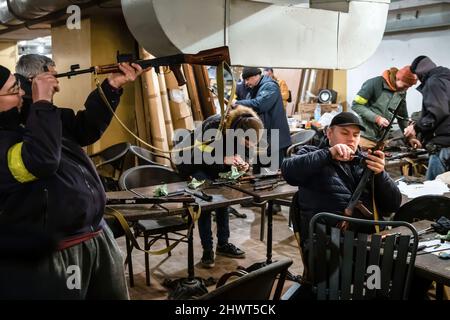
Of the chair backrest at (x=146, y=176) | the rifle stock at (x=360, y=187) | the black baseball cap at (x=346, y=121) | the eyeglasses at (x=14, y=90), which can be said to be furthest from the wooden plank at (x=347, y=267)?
the chair backrest at (x=146, y=176)

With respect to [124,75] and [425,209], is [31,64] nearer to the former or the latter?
[124,75]

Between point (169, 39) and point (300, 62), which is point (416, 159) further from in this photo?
point (169, 39)

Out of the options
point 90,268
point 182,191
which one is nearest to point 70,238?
point 90,268

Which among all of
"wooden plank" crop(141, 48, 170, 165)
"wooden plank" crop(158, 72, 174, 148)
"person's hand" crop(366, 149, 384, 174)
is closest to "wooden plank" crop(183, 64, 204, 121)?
"wooden plank" crop(158, 72, 174, 148)

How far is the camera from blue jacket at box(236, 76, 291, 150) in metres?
4.85

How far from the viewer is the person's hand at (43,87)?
5.91 feet

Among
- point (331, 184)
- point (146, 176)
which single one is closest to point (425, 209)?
point (331, 184)

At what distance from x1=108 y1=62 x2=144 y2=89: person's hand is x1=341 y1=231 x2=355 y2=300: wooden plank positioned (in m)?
1.25

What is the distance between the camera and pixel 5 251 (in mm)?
1743

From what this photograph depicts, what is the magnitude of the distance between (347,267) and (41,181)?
1449 millimetres

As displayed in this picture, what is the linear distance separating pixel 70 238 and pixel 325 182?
153cm

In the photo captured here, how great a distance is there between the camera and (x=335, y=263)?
2291mm

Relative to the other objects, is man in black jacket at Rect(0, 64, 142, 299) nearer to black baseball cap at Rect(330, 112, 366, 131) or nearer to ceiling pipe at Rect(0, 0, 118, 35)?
black baseball cap at Rect(330, 112, 366, 131)

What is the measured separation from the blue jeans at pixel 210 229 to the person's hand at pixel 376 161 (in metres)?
1.58
